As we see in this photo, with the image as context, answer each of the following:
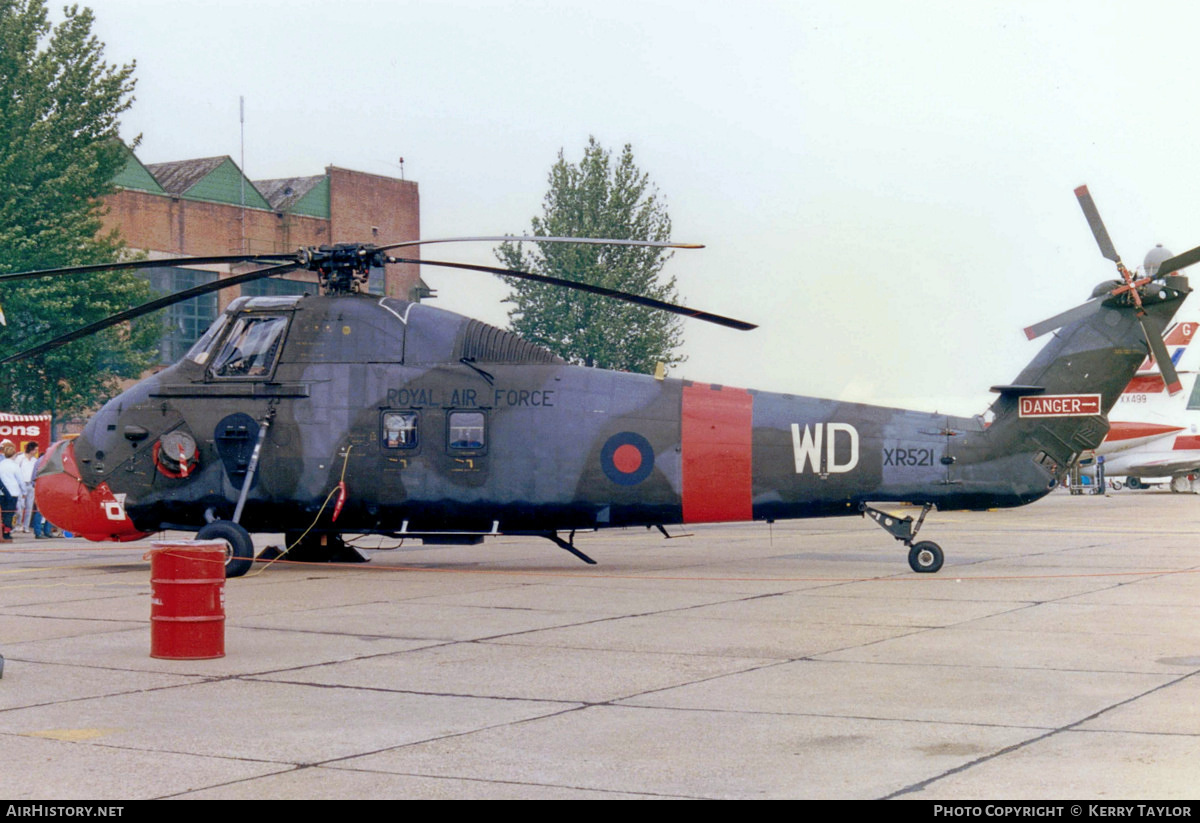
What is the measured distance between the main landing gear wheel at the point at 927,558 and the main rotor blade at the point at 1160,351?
367 cm

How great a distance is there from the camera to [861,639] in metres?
11.4

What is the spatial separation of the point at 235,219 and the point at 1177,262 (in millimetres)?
50813

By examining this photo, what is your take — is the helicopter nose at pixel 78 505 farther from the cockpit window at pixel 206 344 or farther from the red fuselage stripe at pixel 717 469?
the red fuselage stripe at pixel 717 469

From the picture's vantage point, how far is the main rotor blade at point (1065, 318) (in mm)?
17578

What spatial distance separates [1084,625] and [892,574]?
16.9ft

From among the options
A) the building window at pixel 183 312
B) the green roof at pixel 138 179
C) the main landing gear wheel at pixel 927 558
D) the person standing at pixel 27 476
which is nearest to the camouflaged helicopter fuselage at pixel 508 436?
the main landing gear wheel at pixel 927 558

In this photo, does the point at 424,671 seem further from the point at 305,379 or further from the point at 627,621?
the point at 305,379

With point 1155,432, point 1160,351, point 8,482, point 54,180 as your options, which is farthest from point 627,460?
point 1155,432

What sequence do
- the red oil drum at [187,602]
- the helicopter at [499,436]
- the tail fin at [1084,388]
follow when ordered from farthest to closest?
the tail fin at [1084,388], the helicopter at [499,436], the red oil drum at [187,602]

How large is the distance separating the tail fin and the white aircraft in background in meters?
27.0

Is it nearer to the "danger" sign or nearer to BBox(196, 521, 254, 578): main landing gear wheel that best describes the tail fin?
the "danger" sign

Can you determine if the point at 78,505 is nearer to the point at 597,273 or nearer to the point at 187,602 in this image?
the point at 187,602

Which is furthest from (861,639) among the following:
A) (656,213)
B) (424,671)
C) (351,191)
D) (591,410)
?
(351,191)

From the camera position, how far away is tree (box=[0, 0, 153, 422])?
4034 centimetres
